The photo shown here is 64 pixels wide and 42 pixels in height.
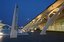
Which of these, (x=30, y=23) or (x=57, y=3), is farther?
(x=30, y=23)

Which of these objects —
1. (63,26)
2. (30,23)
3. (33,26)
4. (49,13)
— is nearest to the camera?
(49,13)

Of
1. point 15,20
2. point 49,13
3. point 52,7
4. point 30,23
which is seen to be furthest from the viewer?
point 30,23

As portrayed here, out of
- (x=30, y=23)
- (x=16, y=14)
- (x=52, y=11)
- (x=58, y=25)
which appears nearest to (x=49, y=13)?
(x=52, y=11)

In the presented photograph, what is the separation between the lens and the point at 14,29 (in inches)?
765

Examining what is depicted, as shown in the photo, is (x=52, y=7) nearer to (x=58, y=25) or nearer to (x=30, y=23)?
(x=58, y=25)

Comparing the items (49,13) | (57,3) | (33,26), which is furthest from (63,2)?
(33,26)

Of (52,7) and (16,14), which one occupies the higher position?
(52,7)

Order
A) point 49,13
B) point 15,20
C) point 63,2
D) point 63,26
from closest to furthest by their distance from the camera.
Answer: point 15,20, point 63,2, point 49,13, point 63,26

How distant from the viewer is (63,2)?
142 feet

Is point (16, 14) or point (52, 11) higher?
point (52, 11)

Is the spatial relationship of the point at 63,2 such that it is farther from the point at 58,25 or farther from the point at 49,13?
the point at 58,25

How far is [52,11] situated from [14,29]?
3280cm

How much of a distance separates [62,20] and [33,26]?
457 inches

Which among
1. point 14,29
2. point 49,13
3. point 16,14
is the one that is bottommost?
point 14,29
